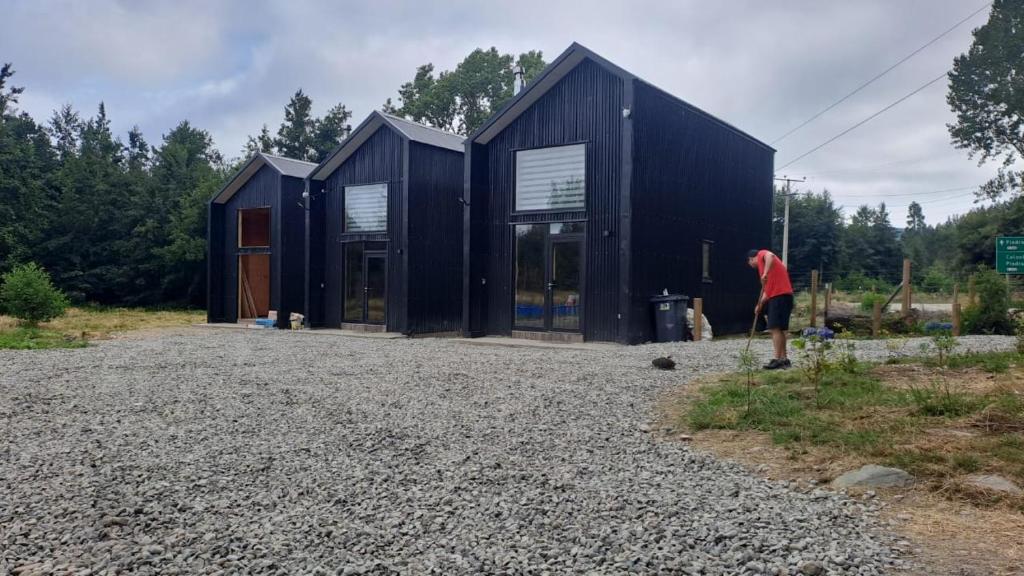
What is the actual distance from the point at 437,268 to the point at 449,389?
8.43 metres

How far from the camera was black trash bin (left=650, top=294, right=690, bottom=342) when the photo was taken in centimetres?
1227

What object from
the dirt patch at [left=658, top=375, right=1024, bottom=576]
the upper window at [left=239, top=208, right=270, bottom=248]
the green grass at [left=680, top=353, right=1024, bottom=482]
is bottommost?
the dirt patch at [left=658, top=375, right=1024, bottom=576]

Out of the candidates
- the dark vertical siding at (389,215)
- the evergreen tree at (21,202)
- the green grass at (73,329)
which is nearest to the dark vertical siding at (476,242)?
the dark vertical siding at (389,215)

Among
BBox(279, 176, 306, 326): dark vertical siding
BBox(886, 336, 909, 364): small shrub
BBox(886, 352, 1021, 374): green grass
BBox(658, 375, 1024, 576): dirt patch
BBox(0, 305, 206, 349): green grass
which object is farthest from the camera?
BBox(279, 176, 306, 326): dark vertical siding

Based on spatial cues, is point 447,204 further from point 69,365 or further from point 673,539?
point 673,539

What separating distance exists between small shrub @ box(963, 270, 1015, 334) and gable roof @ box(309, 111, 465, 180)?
11259 mm

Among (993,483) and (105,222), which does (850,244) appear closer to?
(105,222)

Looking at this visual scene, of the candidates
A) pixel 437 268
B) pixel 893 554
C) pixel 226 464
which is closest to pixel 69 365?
pixel 226 464

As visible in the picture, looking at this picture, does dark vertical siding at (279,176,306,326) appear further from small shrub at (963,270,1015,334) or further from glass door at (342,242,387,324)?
small shrub at (963,270,1015,334)

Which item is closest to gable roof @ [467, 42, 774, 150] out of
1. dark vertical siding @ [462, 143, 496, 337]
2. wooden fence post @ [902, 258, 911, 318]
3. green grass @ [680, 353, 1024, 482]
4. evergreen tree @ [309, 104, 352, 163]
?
dark vertical siding @ [462, 143, 496, 337]

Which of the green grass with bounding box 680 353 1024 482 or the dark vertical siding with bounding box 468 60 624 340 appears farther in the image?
the dark vertical siding with bounding box 468 60 624 340

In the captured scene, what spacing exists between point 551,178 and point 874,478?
9.99 meters

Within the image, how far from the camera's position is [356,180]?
16172 mm

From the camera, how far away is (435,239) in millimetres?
15227
